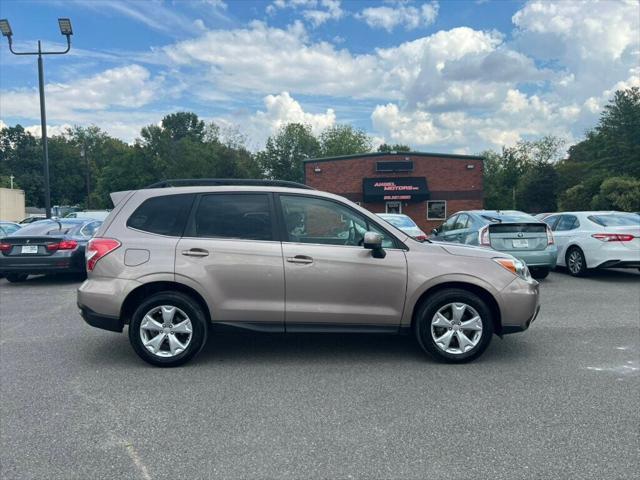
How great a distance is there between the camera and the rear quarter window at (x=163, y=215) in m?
4.96

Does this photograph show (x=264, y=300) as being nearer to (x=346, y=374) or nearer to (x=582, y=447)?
(x=346, y=374)

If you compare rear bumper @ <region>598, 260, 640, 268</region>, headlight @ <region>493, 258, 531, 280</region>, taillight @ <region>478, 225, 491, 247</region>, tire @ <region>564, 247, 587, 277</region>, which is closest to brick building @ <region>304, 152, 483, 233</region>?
tire @ <region>564, 247, 587, 277</region>

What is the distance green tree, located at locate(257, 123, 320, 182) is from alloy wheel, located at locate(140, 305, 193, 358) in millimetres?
60912

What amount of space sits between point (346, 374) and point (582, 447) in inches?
A: 81.3

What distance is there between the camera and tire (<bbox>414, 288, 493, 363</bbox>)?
4871 mm

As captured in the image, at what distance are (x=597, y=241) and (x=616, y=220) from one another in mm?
811

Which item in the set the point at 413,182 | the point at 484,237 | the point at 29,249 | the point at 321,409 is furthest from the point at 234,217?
the point at 413,182

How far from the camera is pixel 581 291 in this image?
9258mm

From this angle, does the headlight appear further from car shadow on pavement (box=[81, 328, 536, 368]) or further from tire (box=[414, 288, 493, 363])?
car shadow on pavement (box=[81, 328, 536, 368])

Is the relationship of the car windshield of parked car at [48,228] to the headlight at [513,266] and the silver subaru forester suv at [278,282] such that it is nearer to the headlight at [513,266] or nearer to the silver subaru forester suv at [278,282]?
the silver subaru forester suv at [278,282]

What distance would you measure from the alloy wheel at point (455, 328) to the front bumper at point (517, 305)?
29cm

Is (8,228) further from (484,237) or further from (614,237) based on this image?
(614,237)

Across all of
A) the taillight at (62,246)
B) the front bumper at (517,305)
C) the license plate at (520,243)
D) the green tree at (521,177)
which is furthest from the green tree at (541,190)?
the front bumper at (517,305)

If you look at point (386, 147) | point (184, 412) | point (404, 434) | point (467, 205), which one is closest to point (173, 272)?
point (184, 412)
